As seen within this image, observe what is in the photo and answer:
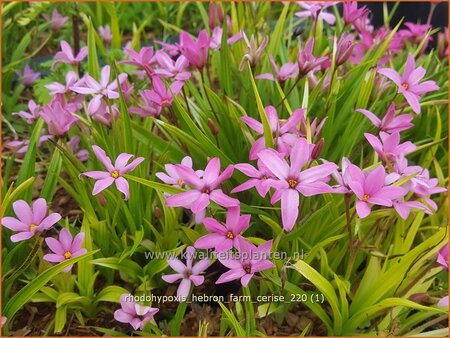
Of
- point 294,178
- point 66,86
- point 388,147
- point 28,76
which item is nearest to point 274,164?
point 294,178

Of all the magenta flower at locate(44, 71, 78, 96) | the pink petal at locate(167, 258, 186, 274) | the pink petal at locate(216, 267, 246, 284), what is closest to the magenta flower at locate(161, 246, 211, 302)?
the pink petal at locate(167, 258, 186, 274)

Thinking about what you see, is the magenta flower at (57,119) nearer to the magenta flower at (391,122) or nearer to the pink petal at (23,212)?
the pink petal at (23,212)

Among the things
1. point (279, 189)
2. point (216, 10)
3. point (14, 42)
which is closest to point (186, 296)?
point (279, 189)

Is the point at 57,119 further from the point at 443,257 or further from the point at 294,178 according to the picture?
the point at 443,257

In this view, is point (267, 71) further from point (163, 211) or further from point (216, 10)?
point (163, 211)

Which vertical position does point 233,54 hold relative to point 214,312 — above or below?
above

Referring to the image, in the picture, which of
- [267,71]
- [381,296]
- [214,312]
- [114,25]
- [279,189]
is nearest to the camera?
[279,189]
